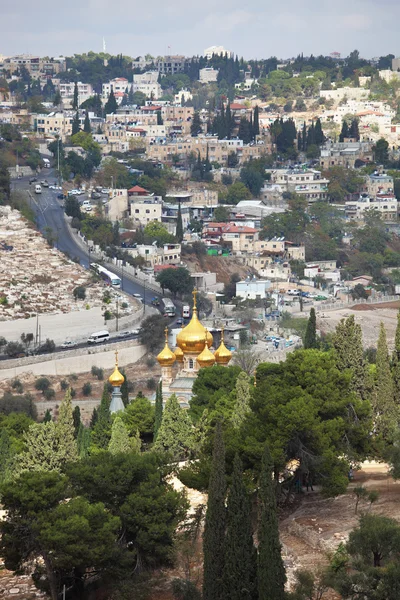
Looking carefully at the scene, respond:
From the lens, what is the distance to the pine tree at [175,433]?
138 ft

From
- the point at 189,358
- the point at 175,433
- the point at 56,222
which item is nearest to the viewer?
the point at 175,433

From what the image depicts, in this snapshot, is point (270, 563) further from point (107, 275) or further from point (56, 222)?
point (56, 222)

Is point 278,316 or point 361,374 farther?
point 278,316

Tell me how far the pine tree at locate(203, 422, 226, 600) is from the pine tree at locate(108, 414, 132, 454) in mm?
7419

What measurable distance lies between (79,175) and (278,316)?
32.2 m

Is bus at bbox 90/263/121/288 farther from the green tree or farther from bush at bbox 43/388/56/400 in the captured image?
the green tree

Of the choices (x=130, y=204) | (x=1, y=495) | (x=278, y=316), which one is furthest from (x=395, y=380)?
(x=130, y=204)

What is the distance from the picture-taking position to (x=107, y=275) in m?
86.3

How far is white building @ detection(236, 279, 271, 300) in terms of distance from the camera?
88519 mm

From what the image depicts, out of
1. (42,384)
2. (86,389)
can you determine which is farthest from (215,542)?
(42,384)

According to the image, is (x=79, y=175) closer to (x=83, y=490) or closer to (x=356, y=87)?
(x=356, y=87)

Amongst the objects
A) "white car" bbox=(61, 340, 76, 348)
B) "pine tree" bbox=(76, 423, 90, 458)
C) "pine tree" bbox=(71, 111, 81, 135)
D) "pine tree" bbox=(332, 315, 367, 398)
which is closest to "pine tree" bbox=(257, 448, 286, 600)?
"pine tree" bbox=(332, 315, 367, 398)

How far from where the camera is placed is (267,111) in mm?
155750

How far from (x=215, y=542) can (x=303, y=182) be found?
304 ft
